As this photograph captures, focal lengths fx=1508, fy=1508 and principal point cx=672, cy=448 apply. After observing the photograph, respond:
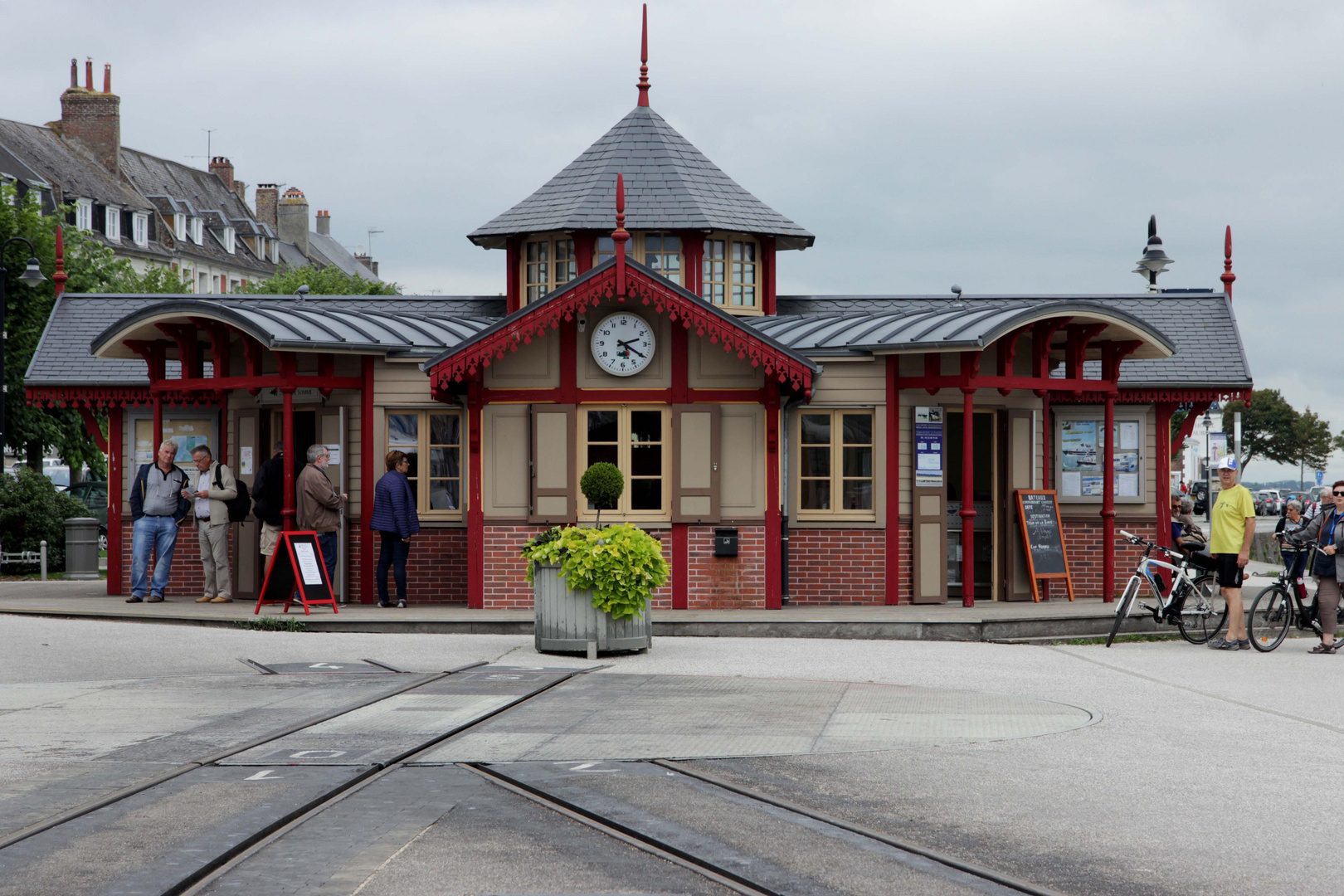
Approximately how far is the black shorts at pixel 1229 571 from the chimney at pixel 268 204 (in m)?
71.7

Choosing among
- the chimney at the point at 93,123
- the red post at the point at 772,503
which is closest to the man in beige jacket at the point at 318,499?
the red post at the point at 772,503

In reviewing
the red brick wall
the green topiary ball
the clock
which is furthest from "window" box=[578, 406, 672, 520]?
the red brick wall

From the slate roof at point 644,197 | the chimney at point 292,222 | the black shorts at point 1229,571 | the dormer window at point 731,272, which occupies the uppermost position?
the chimney at point 292,222

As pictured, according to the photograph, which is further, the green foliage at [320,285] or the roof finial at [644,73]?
the green foliage at [320,285]

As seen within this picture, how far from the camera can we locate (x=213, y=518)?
56.9ft

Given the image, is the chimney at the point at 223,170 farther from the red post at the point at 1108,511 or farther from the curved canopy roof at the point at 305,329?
the red post at the point at 1108,511

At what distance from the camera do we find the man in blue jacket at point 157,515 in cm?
1742

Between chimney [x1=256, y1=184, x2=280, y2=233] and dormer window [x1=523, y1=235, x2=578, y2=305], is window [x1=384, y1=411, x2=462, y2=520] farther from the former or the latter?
chimney [x1=256, y1=184, x2=280, y2=233]

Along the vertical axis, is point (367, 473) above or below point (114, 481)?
above

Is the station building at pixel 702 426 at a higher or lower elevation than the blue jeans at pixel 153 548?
higher

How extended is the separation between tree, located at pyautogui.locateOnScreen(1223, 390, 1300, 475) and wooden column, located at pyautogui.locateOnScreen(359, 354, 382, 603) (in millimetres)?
67211

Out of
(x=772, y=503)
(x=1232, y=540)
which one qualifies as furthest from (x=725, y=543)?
(x=1232, y=540)

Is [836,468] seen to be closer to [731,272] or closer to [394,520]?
Result: [731,272]

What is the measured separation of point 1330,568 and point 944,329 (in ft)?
15.6
